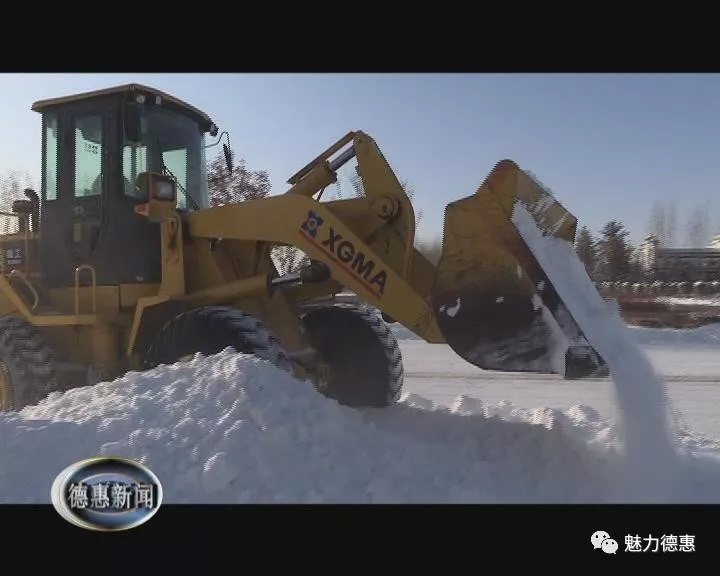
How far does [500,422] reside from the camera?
193 inches

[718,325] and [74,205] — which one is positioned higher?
[74,205]

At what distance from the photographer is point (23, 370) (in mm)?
5098

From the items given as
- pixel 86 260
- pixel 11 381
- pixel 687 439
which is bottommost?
pixel 687 439

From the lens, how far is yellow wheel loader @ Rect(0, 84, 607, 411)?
3939mm

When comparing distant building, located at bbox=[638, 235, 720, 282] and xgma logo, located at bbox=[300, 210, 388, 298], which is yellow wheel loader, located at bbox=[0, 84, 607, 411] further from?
distant building, located at bbox=[638, 235, 720, 282]

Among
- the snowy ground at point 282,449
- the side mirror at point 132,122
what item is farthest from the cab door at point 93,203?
the snowy ground at point 282,449

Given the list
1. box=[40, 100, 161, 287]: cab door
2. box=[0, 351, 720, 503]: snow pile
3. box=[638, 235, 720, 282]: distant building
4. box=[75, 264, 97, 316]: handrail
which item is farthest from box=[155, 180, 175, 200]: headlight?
box=[638, 235, 720, 282]: distant building

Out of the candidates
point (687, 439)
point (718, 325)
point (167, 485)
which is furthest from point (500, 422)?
point (718, 325)

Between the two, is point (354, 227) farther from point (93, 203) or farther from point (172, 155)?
point (93, 203)

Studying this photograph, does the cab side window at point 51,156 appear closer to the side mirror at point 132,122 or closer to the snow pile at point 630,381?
the side mirror at point 132,122

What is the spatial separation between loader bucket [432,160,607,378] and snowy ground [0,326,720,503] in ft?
2.15

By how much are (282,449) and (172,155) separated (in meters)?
3.22

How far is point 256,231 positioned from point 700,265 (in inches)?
423

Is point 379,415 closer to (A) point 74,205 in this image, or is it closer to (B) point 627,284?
(A) point 74,205
